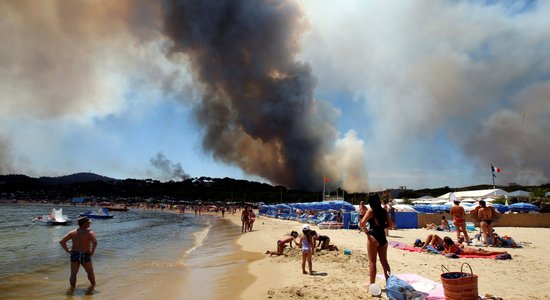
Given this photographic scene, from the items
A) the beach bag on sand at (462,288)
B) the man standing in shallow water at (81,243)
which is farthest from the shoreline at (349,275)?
the man standing in shallow water at (81,243)

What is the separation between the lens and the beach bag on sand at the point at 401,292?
15.2 feet

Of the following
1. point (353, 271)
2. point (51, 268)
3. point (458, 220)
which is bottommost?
point (51, 268)

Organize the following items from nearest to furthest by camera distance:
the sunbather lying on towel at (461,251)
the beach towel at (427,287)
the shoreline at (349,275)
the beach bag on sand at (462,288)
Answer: the beach bag on sand at (462,288), the beach towel at (427,287), the shoreline at (349,275), the sunbather lying on towel at (461,251)

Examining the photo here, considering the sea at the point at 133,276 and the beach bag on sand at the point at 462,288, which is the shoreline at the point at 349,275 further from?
Answer: the beach bag on sand at the point at 462,288

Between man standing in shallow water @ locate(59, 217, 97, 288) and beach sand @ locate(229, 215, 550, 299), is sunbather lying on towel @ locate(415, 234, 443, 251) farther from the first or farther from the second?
man standing in shallow water @ locate(59, 217, 97, 288)

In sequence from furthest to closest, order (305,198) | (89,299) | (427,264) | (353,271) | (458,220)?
(305,198)
(458,220)
(427,264)
(353,271)
(89,299)

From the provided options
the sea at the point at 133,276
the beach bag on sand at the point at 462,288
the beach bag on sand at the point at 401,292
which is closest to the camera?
the beach bag on sand at the point at 462,288

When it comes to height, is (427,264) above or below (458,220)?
below

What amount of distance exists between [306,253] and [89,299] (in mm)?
4446

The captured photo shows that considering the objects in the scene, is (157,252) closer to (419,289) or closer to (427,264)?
(427,264)

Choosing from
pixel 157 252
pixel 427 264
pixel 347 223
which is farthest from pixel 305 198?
pixel 427 264

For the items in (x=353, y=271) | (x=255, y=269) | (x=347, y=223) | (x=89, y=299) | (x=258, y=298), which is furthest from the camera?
(x=347, y=223)

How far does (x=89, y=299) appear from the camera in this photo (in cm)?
655

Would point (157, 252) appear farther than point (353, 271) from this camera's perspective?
Yes
